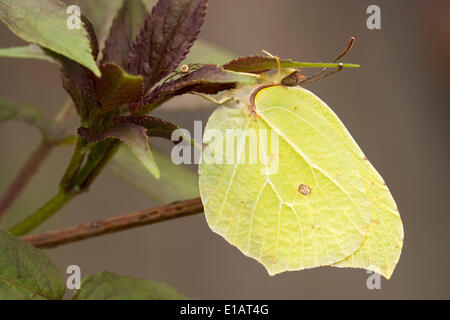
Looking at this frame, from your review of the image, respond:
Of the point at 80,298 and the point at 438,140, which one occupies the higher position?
the point at 438,140

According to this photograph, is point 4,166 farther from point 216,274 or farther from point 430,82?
point 430,82

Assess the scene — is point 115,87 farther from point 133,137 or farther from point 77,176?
point 77,176

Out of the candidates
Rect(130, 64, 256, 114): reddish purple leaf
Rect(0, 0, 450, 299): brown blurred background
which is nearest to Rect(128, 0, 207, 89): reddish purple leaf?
Rect(130, 64, 256, 114): reddish purple leaf

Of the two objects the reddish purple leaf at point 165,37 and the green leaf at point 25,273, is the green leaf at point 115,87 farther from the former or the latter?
the green leaf at point 25,273

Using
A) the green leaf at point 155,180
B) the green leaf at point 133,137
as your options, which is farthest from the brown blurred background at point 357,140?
the green leaf at point 133,137

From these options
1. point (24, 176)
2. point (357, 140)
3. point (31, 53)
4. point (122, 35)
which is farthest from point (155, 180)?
point (357, 140)

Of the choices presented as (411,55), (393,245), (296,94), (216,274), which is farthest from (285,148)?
(411,55)

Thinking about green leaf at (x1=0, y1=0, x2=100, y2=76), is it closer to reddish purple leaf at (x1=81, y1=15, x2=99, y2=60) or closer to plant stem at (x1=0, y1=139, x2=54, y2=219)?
reddish purple leaf at (x1=81, y1=15, x2=99, y2=60)
